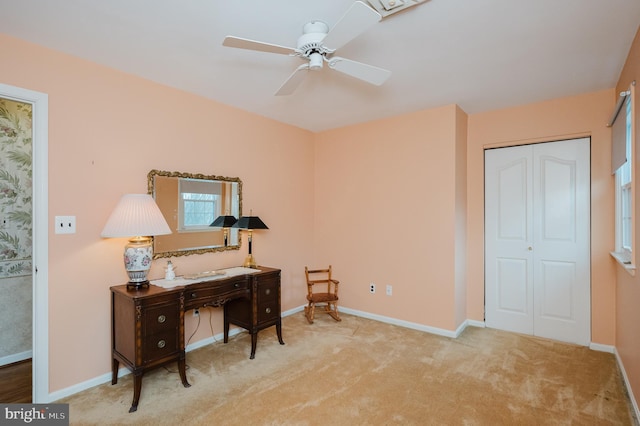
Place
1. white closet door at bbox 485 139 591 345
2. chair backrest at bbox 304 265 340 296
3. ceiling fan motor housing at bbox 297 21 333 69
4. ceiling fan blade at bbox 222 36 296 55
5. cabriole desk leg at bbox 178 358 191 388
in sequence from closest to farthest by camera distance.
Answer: ceiling fan blade at bbox 222 36 296 55 → ceiling fan motor housing at bbox 297 21 333 69 → cabriole desk leg at bbox 178 358 191 388 → white closet door at bbox 485 139 591 345 → chair backrest at bbox 304 265 340 296

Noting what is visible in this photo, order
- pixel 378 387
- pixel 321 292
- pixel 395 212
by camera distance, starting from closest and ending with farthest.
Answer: pixel 378 387 < pixel 395 212 < pixel 321 292

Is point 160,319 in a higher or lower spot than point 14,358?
higher

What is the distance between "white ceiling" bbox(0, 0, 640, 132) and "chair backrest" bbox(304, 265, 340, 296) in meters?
2.19

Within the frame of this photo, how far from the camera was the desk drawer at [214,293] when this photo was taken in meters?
2.60

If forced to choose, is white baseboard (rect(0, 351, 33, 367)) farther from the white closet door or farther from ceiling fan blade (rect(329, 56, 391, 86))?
the white closet door

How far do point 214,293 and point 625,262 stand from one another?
3.19 metres

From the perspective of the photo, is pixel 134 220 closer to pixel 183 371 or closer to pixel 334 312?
pixel 183 371

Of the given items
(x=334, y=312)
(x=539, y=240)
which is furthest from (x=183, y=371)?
(x=539, y=240)

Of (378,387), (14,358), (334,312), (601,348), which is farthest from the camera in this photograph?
(334,312)

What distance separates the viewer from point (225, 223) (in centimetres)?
341

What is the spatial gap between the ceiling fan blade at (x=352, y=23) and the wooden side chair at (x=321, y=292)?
2886 mm

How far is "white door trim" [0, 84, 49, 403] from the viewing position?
2.24 metres

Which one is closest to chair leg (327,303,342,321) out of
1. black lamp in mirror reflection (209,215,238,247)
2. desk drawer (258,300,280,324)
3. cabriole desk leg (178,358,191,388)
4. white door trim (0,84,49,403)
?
desk drawer (258,300,280,324)

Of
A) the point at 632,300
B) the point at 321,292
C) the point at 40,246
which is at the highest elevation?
the point at 40,246
